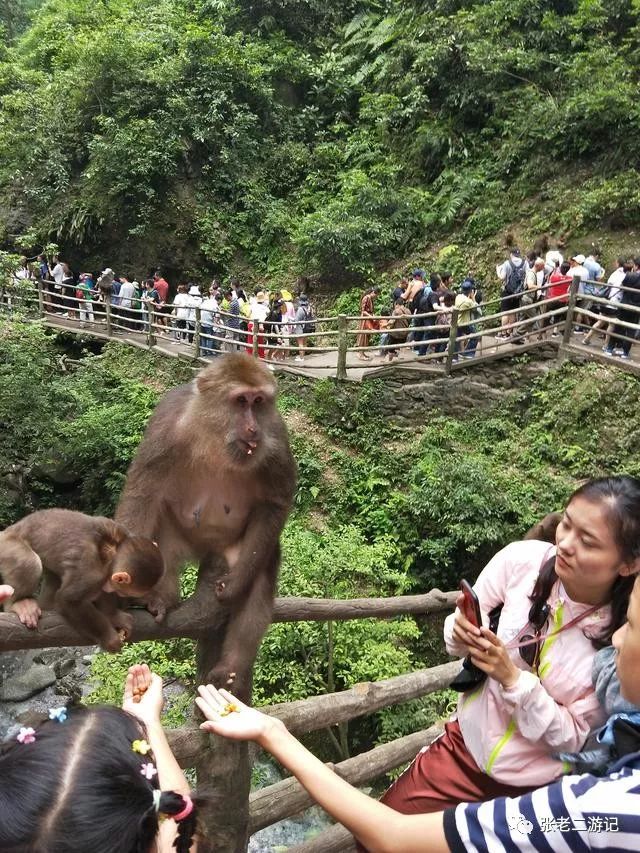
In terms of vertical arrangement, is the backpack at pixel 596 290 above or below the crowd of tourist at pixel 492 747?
above

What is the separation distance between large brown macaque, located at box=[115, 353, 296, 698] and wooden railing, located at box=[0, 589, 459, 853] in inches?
11.2

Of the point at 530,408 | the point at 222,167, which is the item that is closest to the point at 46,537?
the point at 530,408

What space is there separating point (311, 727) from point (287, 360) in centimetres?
869

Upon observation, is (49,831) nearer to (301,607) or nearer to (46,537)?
(46,537)

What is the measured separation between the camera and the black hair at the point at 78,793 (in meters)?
0.97

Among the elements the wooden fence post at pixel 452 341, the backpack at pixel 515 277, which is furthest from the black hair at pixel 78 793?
the backpack at pixel 515 277

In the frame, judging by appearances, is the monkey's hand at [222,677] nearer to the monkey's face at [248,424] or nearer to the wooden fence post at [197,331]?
the monkey's face at [248,424]

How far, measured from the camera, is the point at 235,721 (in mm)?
1387

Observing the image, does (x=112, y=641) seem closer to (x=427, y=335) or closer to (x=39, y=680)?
(x=39, y=680)

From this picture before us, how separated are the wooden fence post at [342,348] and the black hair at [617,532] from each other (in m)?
7.98

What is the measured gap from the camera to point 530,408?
9430 mm

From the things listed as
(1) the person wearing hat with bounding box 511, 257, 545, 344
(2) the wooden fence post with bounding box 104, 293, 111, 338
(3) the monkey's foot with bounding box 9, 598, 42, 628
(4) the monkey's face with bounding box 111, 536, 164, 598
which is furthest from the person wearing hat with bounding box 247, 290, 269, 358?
(3) the monkey's foot with bounding box 9, 598, 42, 628

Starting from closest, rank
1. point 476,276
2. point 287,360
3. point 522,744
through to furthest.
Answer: point 522,744 → point 287,360 → point 476,276

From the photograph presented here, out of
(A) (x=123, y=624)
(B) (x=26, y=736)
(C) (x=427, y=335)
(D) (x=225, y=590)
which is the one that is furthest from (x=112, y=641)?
(C) (x=427, y=335)
